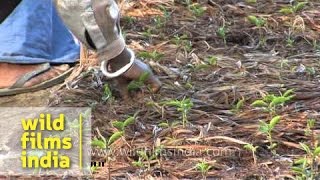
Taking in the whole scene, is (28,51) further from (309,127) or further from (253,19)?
(309,127)

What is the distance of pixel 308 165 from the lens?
2.18m

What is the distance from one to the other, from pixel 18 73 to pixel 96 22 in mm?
779

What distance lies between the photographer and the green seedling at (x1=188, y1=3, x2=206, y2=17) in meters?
3.71

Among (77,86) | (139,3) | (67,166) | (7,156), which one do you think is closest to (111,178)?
(67,166)

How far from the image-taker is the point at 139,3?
3896mm

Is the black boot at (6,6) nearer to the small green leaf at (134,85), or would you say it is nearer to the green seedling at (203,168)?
the small green leaf at (134,85)

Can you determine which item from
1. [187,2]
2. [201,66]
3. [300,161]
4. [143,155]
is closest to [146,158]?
[143,155]

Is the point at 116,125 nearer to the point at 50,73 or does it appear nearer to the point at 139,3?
the point at 50,73

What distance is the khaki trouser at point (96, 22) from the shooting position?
8.46 ft

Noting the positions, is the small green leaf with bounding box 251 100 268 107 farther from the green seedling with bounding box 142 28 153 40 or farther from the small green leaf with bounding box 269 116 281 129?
the green seedling with bounding box 142 28 153 40

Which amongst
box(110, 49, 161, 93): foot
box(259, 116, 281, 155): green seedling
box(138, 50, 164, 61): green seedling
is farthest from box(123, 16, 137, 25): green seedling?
box(259, 116, 281, 155): green seedling

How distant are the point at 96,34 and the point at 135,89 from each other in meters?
0.26

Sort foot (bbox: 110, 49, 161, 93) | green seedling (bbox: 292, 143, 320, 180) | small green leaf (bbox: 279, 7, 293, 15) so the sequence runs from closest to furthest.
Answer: green seedling (bbox: 292, 143, 320, 180) < foot (bbox: 110, 49, 161, 93) < small green leaf (bbox: 279, 7, 293, 15)

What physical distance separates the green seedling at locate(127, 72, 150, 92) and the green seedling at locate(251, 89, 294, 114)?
385mm
